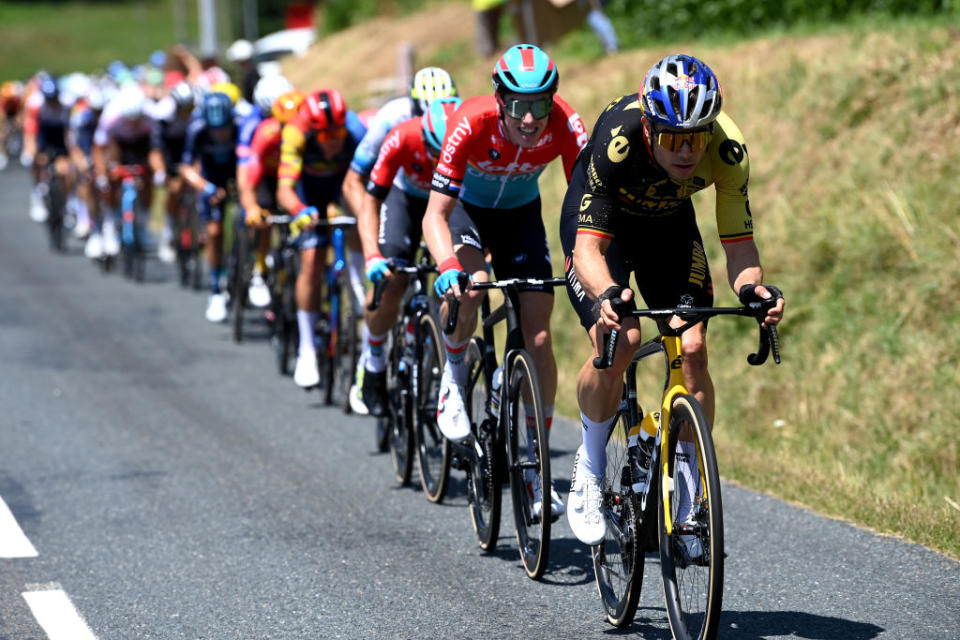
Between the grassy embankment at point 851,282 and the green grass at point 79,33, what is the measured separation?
67.7m

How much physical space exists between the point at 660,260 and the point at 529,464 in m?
1.12

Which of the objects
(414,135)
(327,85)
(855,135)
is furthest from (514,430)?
(327,85)

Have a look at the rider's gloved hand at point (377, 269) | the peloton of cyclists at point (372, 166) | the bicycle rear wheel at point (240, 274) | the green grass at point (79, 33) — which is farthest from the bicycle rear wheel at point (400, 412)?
the green grass at point (79, 33)

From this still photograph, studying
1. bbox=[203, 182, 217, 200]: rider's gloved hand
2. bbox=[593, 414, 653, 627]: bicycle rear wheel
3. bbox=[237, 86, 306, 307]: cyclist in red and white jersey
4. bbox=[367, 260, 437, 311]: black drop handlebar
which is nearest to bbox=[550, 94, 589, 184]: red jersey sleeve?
bbox=[367, 260, 437, 311]: black drop handlebar

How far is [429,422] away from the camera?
7.31 m

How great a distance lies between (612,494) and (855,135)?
22.1 feet

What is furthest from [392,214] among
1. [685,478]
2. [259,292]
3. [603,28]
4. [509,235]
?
[603,28]

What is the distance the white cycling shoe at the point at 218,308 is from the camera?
1330cm

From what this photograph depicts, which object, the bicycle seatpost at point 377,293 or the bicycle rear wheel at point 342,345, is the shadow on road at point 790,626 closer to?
the bicycle seatpost at point 377,293

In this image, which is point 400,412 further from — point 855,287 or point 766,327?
point 855,287

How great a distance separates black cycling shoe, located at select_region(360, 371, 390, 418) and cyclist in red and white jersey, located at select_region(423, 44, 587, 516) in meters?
1.62

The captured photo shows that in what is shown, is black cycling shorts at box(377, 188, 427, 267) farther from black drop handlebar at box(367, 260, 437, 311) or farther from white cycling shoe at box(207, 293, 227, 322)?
white cycling shoe at box(207, 293, 227, 322)

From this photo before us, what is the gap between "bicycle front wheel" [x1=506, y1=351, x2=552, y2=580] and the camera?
5.69m

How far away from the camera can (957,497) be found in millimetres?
7281
